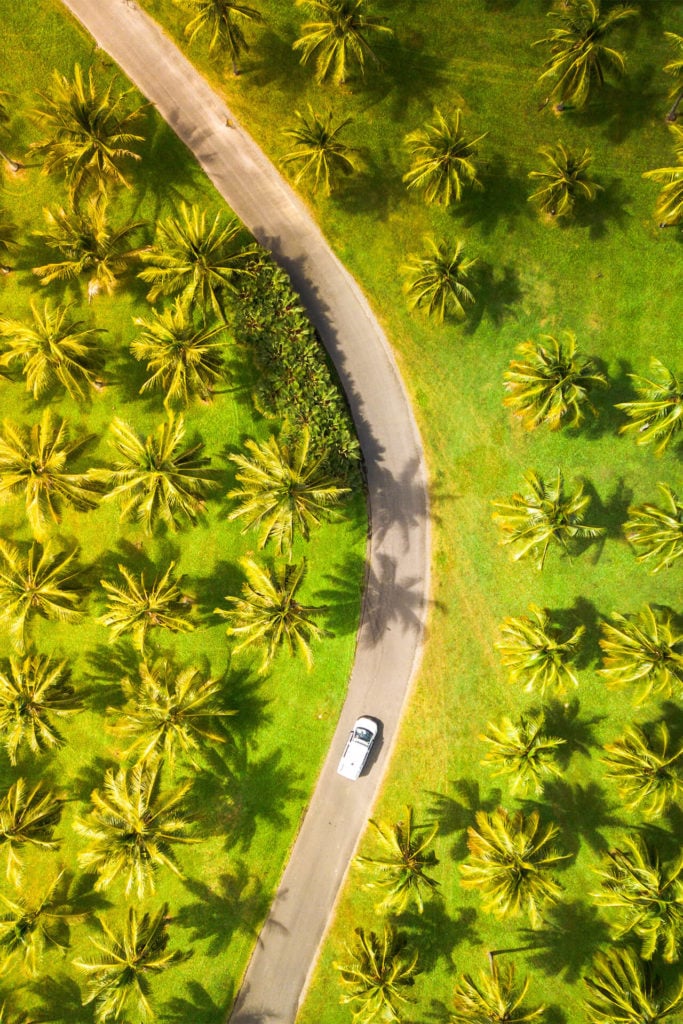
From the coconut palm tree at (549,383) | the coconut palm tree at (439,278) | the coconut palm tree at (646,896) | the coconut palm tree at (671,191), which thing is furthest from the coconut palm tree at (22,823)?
the coconut palm tree at (671,191)

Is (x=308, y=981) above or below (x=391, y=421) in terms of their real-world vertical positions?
below

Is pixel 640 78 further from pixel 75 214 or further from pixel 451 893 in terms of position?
pixel 451 893

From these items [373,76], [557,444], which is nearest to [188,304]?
[373,76]

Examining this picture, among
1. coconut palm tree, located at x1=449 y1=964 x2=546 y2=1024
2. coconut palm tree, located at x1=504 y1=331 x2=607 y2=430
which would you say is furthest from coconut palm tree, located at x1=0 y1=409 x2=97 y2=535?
coconut palm tree, located at x1=449 y1=964 x2=546 y2=1024

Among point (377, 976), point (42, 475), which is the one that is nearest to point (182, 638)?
point (42, 475)

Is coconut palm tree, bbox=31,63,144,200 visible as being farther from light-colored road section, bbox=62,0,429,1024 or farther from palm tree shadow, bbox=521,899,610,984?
palm tree shadow, bbox=521,899,610,984

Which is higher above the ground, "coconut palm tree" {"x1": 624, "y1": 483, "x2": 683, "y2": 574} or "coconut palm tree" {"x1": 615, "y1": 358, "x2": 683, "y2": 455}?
"coconut palm tree" {"x1": 615, "y1": 358, "x2": 683, "y2": 455}
